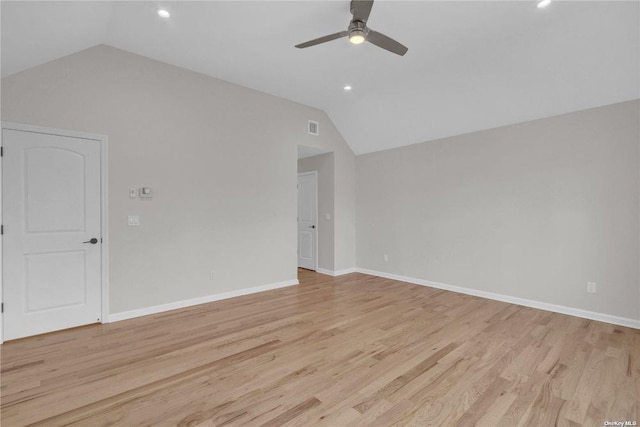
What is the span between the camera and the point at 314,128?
5453 millimetres

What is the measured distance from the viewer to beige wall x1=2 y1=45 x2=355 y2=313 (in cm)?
325

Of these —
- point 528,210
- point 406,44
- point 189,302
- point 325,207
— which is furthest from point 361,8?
point 325,207

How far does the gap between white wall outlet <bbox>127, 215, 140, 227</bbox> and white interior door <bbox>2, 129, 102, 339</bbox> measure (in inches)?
11.4

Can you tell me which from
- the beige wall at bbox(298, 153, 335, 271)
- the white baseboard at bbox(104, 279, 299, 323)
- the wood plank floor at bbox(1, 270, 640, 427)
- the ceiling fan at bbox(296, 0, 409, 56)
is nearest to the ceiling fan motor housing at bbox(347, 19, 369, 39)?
the ceiling fan at bbox(296, 0, 409, 56)

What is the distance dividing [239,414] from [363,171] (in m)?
4.96

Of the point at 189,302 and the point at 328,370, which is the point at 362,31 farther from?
the point at 189,302

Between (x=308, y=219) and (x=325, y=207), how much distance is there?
0.60m

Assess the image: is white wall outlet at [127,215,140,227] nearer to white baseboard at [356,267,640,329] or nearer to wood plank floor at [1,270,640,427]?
wood plank floor at [1,270,640,427]

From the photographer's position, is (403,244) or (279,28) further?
(403,244)

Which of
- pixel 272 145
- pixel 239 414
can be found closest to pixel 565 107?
pixel 272 145

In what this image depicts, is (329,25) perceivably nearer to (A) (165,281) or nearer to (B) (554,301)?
(A) (165,281)

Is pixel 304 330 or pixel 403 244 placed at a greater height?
pixel 403 244

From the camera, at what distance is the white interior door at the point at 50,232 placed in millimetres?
2930

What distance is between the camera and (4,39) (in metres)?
2.32
